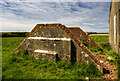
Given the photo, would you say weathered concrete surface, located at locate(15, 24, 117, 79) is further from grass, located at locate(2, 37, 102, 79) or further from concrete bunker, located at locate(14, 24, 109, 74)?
grass, located at locate(2, 37, 102, 79)

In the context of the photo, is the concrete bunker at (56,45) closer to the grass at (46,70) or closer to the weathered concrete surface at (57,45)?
the weathered concrete surface at (57,45)

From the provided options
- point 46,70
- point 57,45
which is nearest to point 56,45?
point 57,45

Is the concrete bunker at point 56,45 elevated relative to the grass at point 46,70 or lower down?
elevated

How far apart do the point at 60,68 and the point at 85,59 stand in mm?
1621

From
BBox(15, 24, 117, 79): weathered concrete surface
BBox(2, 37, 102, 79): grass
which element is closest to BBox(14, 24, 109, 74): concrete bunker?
BBox(15, 24, 117, 79): weathered concrete surface

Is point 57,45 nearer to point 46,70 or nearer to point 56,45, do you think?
point 56,45

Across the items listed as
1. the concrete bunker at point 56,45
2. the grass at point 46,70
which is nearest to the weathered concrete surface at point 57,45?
the concrete bunker at point 56,45

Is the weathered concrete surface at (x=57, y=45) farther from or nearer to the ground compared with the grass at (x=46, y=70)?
farther from the ground

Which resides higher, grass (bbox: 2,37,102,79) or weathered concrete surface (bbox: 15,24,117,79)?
weathered concrete surface (bbox: 15,24,117,79)

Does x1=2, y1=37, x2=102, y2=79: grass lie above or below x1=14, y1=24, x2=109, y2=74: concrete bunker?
below

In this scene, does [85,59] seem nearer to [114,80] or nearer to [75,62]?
[75,62]

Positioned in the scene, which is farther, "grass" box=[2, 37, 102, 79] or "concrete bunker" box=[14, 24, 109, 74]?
"concrete bunker" box=[14, 24, 109, 74]

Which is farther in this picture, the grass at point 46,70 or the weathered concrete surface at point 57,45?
the weathered concrete surface at point 57,45

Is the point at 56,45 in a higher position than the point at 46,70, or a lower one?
higher
